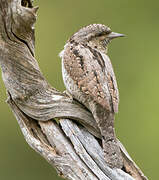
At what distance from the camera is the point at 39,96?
448cm

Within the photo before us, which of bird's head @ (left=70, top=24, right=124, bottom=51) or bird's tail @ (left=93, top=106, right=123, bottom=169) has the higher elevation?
bird's head @ (left=70, top=24, right=124, bottom=51)

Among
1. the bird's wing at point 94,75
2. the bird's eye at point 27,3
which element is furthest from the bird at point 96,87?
the bird's eye at point 27,3

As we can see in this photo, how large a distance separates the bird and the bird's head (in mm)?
72

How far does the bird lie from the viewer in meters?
4.32

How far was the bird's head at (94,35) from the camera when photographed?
483 cm

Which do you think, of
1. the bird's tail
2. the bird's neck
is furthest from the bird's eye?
the bird's tail

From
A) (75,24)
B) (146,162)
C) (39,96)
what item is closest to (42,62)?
(75,24)

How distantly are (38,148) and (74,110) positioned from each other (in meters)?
0.43

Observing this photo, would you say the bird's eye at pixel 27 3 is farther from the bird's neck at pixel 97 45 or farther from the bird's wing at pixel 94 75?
the bird's neck at pixel 97 45

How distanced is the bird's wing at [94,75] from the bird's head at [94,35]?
6.6 inches

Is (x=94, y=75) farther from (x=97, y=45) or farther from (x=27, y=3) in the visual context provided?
(x=27, y=3)

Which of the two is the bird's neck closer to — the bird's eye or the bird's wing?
the bird's wing

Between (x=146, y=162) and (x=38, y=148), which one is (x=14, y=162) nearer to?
(x=146, y=162)

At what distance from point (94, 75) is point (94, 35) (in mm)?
557
